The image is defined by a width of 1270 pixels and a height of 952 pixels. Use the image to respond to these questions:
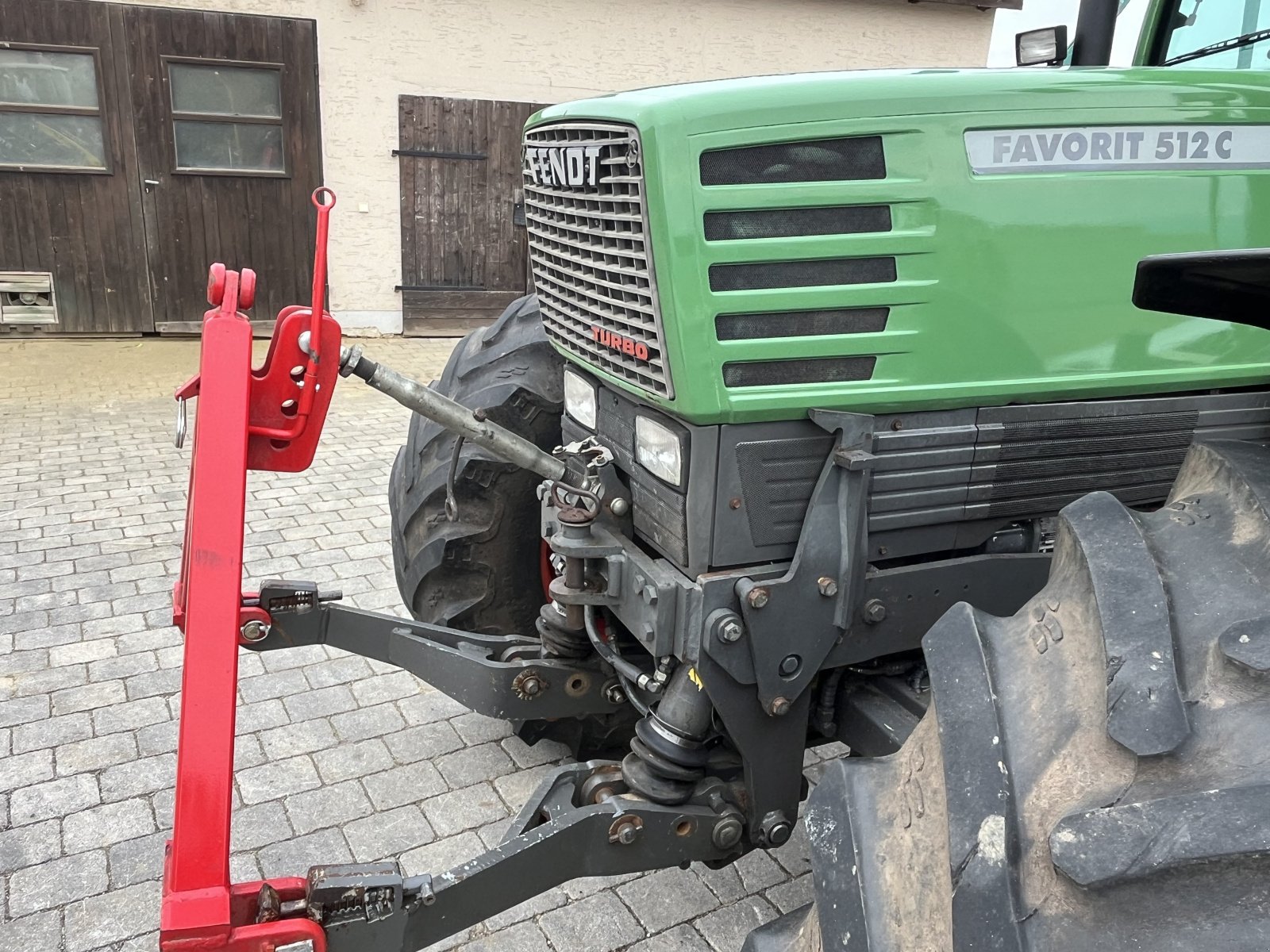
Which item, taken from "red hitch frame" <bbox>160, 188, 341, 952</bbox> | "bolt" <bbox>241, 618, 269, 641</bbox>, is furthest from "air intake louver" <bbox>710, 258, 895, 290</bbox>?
"bolt" <bbox>241, 618, 269, 641</bbox>

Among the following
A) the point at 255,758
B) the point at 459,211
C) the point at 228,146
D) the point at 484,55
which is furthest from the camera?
the point at 459,211

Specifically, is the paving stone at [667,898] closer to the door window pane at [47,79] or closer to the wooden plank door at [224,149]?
the wooden plank door at [224,149]

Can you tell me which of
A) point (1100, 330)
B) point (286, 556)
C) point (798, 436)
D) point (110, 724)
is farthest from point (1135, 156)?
point (286, 556)

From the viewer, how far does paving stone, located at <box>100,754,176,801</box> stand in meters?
2.91

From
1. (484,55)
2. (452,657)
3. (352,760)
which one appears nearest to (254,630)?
(452,657)

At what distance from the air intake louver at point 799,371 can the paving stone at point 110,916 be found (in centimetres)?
192

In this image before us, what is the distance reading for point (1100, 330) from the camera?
1.88 m

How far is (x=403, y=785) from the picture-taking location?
2984mm

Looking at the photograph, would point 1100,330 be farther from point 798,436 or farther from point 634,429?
point 634,429

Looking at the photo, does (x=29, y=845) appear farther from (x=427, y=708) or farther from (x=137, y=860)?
(x=427, y=708)

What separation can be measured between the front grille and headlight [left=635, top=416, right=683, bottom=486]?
97 millimetres

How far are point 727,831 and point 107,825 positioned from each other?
177 cm

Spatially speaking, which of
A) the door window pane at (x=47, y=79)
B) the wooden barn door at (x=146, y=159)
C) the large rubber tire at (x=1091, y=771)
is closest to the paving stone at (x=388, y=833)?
the large rubber tire at (x=1091, y=771)

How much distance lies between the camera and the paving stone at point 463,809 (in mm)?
2820
